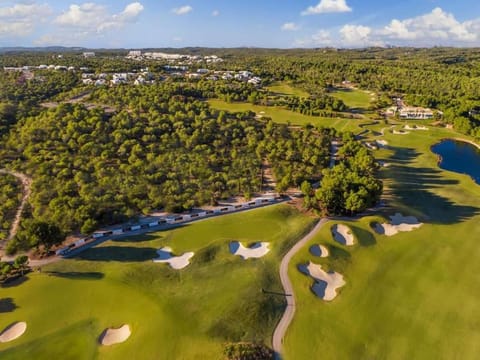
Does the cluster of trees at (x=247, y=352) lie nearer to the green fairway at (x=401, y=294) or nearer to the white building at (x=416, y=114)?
the green fairway at (x=401, y=294)

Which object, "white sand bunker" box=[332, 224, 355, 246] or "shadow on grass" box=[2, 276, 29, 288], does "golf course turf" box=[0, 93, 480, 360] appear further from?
"white sand bunker" box=[332, 224, 355, 246]

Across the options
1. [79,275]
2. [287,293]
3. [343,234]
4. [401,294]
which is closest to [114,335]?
[79,275]

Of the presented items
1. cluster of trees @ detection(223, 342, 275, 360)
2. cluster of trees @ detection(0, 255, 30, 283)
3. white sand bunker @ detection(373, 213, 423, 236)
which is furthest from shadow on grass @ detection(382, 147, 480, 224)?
cluster of trees @ detection(0, 255, 30, 283)

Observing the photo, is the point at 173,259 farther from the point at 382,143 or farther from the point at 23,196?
the point at 382,143

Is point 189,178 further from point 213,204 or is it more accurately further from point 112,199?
point 112,199

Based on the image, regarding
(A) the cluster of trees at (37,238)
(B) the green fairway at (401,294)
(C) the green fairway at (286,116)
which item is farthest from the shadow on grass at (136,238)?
(C) the green fairway at (286,116)

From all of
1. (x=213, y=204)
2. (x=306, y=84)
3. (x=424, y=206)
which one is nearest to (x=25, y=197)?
(x=213, y=204)

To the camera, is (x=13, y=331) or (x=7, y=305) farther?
(x=7, y=305)
